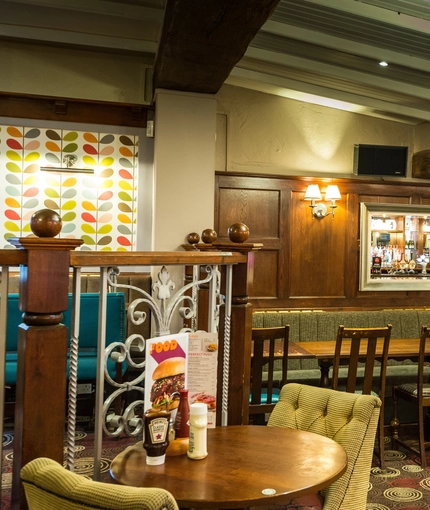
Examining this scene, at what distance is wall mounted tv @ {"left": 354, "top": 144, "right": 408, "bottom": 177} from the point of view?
6.11m

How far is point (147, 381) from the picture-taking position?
1795 mm

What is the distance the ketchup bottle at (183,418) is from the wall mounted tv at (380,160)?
15.7 feet

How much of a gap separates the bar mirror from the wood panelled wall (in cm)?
9

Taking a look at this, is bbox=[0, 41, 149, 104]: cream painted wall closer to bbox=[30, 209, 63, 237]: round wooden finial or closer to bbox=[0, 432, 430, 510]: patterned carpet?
bbox=[0, 432, 430, 510]: patterned carpet

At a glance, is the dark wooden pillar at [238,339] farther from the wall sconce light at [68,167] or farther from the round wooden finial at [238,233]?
the wall sconce light at [68,167]

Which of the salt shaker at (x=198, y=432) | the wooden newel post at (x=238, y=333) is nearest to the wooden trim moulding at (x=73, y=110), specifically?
the wooden newel post at (x=238, y=333)

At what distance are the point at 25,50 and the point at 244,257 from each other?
4.03 m

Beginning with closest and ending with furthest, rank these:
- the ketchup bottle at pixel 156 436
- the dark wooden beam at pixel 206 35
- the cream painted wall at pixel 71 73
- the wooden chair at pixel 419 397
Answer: the ketchup bottle at pixel 156 436
the dark wooden beam at pixel 206 35
the wooden chair at pixel 419 397
the cream painted wall at pixel 71 73

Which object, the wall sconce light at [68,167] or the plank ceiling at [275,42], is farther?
the wall sconce light at [68,167]

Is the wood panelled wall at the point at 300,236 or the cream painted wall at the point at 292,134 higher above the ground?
the cream painted wall at the point at 292,134

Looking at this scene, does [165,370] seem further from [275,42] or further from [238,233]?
[275,42]

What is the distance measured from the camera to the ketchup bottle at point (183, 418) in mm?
1861

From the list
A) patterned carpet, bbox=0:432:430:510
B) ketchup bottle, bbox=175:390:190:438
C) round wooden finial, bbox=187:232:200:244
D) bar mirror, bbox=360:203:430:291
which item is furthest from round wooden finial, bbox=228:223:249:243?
bar mirror, bbox=360:203:430:291

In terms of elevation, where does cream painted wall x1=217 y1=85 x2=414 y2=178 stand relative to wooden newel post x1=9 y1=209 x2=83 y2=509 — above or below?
above
